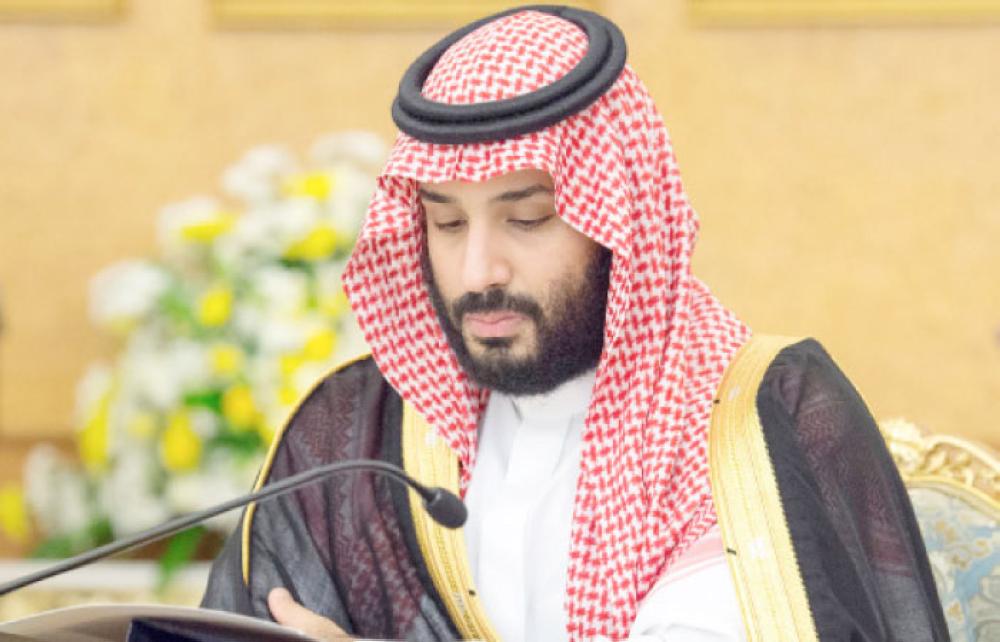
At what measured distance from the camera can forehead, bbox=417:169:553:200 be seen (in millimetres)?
1894

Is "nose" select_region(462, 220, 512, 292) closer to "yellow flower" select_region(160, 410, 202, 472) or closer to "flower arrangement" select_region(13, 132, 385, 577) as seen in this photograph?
"flower arrangement" select_region(13, 132, 385, 577)

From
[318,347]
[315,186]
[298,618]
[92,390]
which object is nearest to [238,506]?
[298,618]

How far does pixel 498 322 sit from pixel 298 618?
1.50 feet

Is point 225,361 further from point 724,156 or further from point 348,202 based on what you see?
point 724,156

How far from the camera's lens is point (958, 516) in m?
2.12

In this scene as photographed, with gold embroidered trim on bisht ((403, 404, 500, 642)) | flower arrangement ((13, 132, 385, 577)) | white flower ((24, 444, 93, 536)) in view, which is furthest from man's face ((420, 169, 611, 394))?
white flower ((24, 444, 93, 536))

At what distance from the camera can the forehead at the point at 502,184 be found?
6.21 feet

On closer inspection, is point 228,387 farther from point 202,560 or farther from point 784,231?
point 784,231

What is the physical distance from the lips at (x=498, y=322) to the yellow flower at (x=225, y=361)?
1537 millimetres

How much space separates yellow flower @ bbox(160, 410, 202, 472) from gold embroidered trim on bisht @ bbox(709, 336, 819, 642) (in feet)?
5.90

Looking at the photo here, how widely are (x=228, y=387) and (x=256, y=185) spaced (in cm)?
50

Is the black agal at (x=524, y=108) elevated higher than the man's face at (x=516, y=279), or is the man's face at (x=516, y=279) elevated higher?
the black agal at (x=524, y=108)

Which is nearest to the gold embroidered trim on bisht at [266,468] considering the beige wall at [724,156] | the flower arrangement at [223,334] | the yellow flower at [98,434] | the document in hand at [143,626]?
the document in hand at [143,626]

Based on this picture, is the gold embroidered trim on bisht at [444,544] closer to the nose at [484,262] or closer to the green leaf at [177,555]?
the nose at [484,262]
